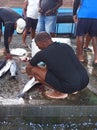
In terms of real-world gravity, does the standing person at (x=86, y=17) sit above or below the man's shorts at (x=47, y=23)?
above

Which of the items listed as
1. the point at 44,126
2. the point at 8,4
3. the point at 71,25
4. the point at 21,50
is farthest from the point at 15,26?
the point at 8,4

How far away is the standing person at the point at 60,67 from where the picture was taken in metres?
6.16

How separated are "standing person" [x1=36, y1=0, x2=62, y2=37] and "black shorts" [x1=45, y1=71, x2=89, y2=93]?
3.00 metres

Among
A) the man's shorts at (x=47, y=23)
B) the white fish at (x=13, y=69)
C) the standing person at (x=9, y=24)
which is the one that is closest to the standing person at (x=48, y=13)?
the man's shorts at (x=47, y=23)

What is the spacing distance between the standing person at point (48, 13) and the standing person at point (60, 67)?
111 inches

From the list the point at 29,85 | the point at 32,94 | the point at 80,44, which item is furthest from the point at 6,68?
the point at 80,44

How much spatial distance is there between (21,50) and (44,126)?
305cm

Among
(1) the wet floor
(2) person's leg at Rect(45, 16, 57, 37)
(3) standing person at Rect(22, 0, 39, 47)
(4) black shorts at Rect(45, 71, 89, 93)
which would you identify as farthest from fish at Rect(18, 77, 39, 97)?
(3) standing person at Rect(22, 0, 39, 47)

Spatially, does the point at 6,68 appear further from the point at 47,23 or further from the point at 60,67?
the point at 47,23

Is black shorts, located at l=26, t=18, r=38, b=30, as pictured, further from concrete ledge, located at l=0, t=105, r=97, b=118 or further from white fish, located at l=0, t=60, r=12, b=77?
concrete ledge, located at l=0, t=105, r=97, b=118

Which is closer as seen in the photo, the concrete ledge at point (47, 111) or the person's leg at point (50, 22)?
the concrete ledge at point (47, 111)

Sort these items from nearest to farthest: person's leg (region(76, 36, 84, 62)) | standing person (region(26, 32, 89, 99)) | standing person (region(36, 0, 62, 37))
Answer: standing person (region(26, 32, 89, 99)), person's leg (region(76, 36, 84, 62)), standing person (region(36, 0, 62, 37))

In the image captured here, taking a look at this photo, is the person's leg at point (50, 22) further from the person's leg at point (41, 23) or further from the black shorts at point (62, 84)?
the black shorts at point (62, 84)

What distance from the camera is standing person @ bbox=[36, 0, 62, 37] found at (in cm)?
903
